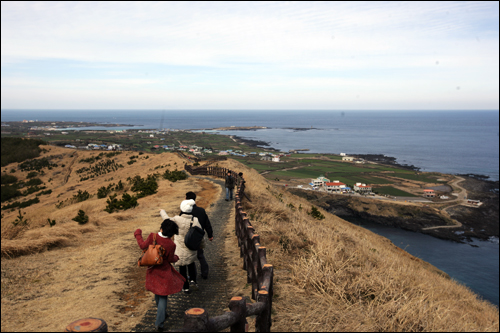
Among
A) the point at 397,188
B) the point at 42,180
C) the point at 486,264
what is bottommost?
the point at 486,264

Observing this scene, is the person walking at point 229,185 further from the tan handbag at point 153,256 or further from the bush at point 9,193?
the bush at point 9,193

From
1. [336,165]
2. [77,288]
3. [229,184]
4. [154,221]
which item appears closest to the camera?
[77,288]

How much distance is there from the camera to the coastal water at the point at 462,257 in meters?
36.9

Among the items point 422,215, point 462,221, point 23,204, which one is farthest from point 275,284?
point 462,221

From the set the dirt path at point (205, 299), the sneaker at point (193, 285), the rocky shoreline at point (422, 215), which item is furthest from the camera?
the rocky shoreline at point (422, 215)

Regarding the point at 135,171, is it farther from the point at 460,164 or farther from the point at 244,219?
the point at 460,164

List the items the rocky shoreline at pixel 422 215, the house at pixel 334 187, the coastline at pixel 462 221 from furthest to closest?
the house at pixel 334 187 < the rocky shoreline at pixel 422 215 < the coastline at pixel 462 221

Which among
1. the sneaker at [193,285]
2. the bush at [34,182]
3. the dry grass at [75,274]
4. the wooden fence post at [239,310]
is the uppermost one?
the wooden fence post at [239,310]

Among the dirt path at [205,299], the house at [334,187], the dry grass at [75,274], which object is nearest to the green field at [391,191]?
the house at [334,187]

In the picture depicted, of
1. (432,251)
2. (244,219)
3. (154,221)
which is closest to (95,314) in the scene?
(244,219)

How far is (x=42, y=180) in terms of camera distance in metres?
40.8

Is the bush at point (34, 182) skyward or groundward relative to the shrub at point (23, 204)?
skyward

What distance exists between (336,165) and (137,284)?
96.3 meters

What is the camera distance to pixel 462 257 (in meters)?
42.6
